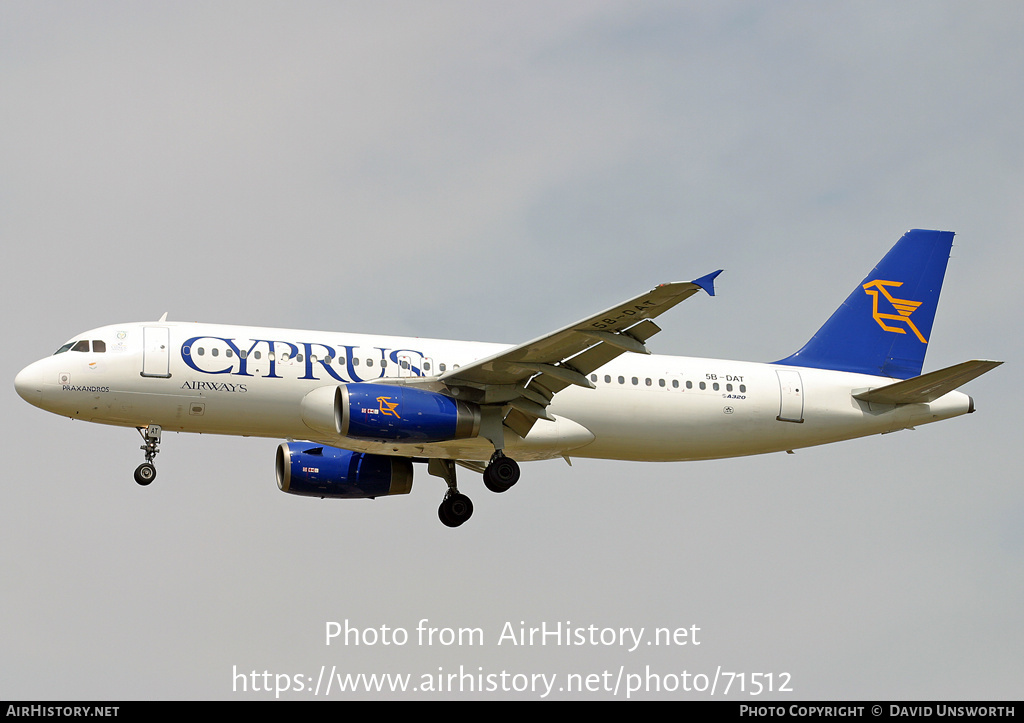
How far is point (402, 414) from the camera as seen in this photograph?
92.3 ft

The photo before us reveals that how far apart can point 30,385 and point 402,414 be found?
8.05 m

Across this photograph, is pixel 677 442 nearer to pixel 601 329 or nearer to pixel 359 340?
Answer: pixel 601 329

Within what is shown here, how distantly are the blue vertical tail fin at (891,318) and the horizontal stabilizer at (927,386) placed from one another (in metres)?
1.64

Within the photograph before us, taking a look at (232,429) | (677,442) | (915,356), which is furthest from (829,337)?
(232,429)

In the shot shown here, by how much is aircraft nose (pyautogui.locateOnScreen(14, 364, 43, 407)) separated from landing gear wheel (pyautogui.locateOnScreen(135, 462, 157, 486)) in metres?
2.55

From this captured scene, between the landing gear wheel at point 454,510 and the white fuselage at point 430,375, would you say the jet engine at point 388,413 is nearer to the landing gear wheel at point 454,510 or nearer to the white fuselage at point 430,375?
the white fuselage at point 430,375

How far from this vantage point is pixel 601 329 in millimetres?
27125

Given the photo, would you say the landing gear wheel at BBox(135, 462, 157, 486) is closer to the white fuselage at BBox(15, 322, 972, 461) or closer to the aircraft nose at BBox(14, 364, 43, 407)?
the white fuselage at BBox(15, 322, 972, 461)

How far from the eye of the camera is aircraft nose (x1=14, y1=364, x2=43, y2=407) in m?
28.7

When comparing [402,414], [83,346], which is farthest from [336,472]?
[83,346]

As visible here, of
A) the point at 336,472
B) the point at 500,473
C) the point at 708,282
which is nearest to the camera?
the point at 708,282

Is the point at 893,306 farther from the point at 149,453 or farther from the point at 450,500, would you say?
the point at 149,453

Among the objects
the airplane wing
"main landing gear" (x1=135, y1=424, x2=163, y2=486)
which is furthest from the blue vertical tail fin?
"main landing gear" (x1=135, y1=424, x2=163, y2=486)

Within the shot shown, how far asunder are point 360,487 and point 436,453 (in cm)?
309
